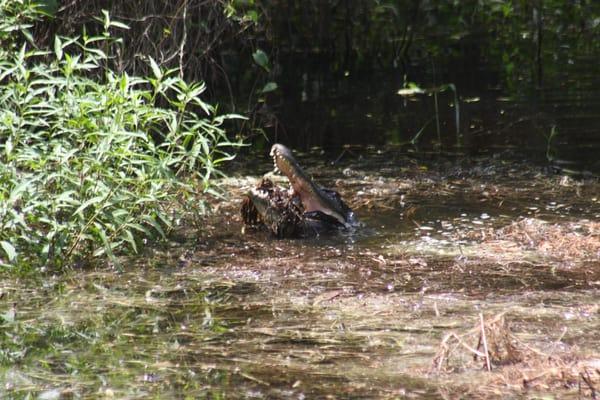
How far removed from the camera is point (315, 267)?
602 centimetres

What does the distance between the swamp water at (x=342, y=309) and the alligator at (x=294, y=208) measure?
0.11 m

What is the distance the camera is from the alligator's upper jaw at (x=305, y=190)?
6.93 metres

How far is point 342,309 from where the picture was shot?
5.17 m

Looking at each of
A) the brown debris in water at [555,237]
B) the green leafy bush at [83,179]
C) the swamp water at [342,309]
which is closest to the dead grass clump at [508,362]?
the swamp water at [342,309]

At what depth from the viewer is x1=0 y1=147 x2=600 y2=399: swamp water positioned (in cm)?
421

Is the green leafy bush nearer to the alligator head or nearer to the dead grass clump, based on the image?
the alligator head

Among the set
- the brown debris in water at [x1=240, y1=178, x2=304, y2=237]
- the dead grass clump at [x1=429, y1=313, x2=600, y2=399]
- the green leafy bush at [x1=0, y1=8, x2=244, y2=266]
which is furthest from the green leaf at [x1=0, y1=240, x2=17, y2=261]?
the dead grass clump at [x1=429, y1=313, x2=600, y2=399]

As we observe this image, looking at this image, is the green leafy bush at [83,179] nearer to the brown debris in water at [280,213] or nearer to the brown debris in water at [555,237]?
the brown debris in water at [280,213]

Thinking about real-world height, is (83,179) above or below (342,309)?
above

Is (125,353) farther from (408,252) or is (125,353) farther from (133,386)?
(408,252)

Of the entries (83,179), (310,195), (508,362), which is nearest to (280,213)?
(310,195)

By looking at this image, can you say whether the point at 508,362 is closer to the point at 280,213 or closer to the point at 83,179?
the point at 280,213

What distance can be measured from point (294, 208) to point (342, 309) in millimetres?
1717

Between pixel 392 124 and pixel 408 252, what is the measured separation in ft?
14.0
